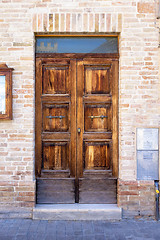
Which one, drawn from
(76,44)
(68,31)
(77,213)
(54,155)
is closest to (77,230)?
(77,213)

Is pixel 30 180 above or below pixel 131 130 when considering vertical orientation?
below

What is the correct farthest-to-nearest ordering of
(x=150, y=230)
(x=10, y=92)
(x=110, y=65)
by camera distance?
(x=110, y=65)
(x=10, y=92)
(x=150, y=230)

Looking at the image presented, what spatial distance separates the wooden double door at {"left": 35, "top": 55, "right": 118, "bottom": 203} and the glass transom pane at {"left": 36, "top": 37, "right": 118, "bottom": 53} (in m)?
0.16

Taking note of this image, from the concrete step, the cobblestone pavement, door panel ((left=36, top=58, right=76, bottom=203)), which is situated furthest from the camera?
door panel ((left=36, top=58, right=76, bottom=203))

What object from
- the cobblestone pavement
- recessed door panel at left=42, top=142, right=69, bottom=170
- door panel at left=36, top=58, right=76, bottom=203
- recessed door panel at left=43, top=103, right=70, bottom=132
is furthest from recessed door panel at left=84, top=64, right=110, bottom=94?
the cobblestone pavement

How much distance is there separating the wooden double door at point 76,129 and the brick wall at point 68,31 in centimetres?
20

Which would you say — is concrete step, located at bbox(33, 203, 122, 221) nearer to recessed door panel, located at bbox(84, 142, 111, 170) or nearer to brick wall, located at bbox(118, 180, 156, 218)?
brick wall, located at bbox(118, 180, 156, 218)

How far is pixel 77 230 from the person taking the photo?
11.8 ft

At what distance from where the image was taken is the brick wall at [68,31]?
13.1 ft

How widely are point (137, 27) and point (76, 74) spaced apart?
4.38ft

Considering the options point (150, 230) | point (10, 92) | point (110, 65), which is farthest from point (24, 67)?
point (150, 230)

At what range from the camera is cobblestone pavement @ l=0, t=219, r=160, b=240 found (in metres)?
3.37

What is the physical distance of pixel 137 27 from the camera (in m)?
4.02

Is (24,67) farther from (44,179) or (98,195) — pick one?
(98,195)
